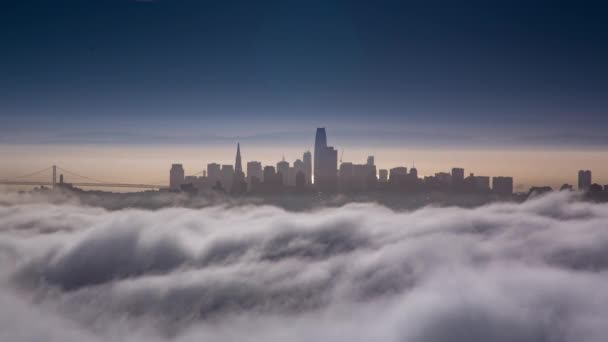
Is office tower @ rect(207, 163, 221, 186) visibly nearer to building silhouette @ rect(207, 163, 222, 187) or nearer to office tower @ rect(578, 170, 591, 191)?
building silhouette @ rect(207, 163, 222, 187)

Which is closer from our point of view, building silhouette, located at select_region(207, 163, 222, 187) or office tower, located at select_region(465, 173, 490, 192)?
office tower, located at select_region(465, 173, 490, 192)

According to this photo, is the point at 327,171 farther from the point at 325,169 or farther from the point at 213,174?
the point at 213,174

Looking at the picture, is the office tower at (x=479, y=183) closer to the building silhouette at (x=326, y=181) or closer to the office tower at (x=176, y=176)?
the building silhouette at (x=326, y=181)

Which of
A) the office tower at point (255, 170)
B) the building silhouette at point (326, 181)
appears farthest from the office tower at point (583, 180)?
the office tower at point (255, 170)

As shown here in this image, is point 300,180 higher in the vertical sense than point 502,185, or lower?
higher

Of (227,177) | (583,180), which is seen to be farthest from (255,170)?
(583,180)

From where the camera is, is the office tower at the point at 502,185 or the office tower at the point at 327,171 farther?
the office tower at the point at 327,171

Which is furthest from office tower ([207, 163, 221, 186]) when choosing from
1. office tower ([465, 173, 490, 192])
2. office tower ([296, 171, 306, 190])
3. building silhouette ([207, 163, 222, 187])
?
office tower ([465, 173, 490, 192])

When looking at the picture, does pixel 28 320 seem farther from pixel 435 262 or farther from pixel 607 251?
pixel 607 251
